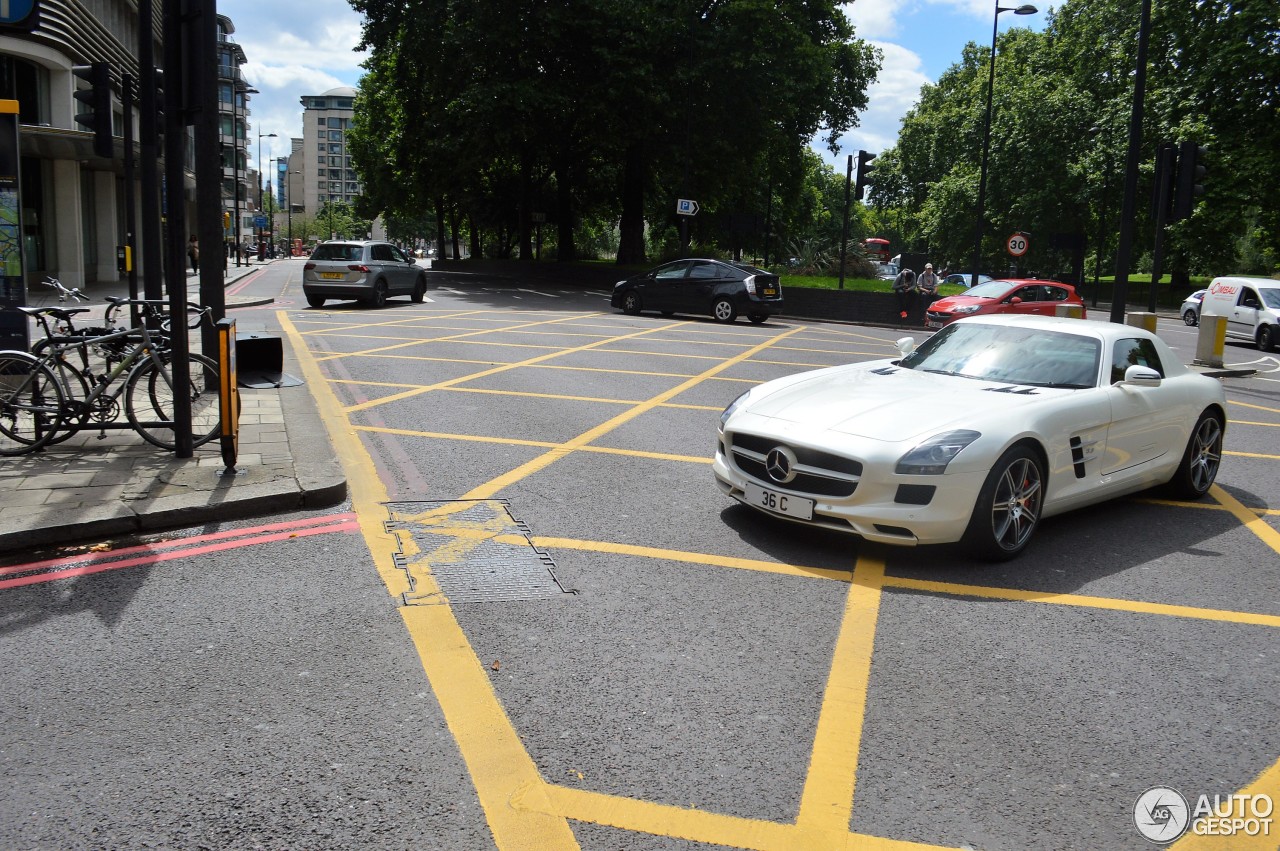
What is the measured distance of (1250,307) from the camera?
26.8m

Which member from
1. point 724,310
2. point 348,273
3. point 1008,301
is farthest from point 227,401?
point 1008,301

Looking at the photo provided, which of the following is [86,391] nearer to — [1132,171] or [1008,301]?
[1132,171]

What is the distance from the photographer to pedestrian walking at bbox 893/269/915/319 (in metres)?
29.0

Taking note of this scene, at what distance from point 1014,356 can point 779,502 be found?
7.35 feet

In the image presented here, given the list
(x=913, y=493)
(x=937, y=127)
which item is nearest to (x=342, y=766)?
(x=913, y=493)

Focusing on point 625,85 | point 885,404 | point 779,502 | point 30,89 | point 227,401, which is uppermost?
point 625,85

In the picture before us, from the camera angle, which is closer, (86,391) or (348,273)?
(86,391)

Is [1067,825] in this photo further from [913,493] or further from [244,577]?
[244,577]

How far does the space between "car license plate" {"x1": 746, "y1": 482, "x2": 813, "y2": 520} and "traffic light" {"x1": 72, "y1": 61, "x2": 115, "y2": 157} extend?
10.8m

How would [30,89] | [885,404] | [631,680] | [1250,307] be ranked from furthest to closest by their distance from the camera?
[30,89] < [1250,307] < [885,404] < [631,680]

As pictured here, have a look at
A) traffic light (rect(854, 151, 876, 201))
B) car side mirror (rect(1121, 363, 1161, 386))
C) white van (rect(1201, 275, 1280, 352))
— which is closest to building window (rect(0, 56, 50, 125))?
traffic light (rect(854, 151, 876, 201))

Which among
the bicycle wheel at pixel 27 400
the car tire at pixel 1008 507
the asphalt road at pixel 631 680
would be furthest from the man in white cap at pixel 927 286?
the bicycle wheel at pixel 27 400

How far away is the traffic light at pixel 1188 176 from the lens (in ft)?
54.1

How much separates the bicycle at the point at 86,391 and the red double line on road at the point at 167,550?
6.25ft
